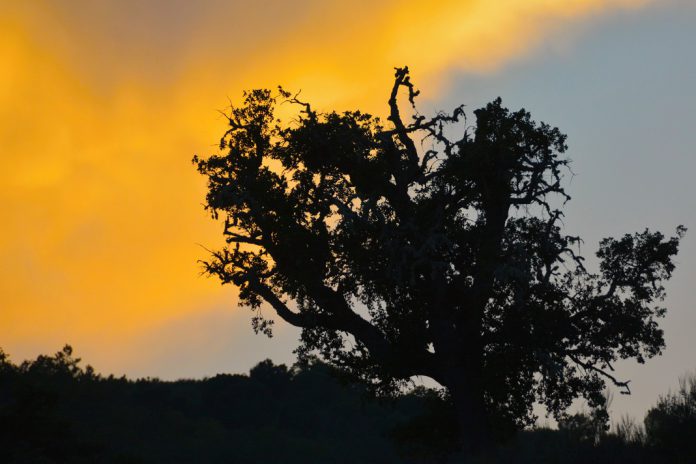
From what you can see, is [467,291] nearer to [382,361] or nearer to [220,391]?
[382,361]

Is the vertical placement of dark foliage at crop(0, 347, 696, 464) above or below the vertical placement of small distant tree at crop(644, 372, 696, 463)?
above

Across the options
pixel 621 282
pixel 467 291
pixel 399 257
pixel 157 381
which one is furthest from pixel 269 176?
pixel 157 381

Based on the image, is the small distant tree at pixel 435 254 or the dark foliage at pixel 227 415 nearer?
the small distant tree at pixel 435 254

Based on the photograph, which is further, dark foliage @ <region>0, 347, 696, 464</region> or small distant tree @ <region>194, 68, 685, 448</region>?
dark foliage @ <region>0, 347, 696, 464</region>

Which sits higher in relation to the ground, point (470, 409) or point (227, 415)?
point (227, 415)

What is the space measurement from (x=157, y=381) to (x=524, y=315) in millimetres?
85116

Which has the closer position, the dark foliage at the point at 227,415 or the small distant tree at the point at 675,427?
the small distant tree at the point at 675,427

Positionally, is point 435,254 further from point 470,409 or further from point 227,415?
point 227,415

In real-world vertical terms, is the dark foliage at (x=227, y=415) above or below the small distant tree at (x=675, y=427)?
above

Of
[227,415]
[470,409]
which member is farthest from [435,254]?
[227,415]

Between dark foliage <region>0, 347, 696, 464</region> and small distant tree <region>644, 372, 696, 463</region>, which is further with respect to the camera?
dark foliage <region>0, 347, 696, 464</region>

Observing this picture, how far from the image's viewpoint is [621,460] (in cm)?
3297

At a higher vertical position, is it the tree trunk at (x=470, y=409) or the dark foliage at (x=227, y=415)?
the dark foliage at (x=227, y=415)

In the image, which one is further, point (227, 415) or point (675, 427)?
point (227, 415)
